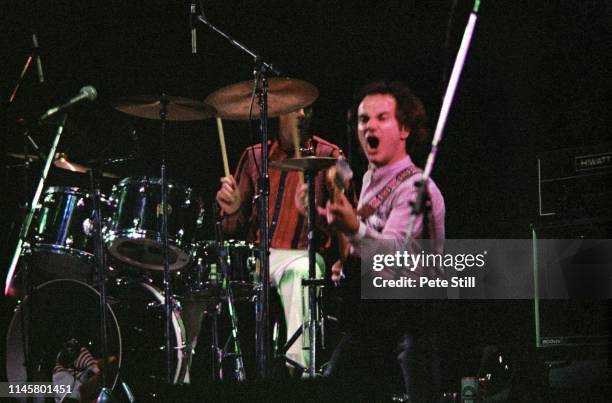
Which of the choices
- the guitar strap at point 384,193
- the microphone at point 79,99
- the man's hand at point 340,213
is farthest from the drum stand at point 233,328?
the man's hand at point 340,213

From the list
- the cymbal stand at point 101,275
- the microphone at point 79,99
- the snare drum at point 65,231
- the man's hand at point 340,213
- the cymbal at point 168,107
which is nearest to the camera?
the man's hand at point 340,213

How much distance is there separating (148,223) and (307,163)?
1075mm

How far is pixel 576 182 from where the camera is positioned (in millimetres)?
3307

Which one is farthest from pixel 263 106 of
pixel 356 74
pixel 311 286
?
pixel 356 74

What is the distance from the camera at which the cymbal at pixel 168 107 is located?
3.48 metres

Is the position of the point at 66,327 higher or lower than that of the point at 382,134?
lower

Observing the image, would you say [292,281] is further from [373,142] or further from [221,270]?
[373,142]

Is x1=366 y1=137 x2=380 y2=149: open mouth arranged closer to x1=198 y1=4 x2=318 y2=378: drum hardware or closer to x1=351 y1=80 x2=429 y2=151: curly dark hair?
x1=351 y1=80 x2=429 y2=151: curly dark hair

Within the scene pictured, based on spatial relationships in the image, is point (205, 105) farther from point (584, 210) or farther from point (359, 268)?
point (584, 210)

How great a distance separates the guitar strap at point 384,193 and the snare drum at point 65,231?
1.59 metres

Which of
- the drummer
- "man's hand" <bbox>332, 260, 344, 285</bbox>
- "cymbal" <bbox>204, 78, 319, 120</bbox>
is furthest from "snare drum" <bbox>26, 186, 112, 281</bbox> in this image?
"man's hand" <bbox>332, 260, 344, 285</bbox>

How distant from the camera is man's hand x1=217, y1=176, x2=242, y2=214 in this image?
366 centimetres

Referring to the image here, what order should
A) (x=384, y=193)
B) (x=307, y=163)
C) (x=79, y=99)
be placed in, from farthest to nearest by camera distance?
(x=307, y=163), (x=384, y=193), (x=79, y=99)

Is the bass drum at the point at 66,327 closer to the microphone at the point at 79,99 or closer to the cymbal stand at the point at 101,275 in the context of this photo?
the cymbal stand at the point at 101,275
